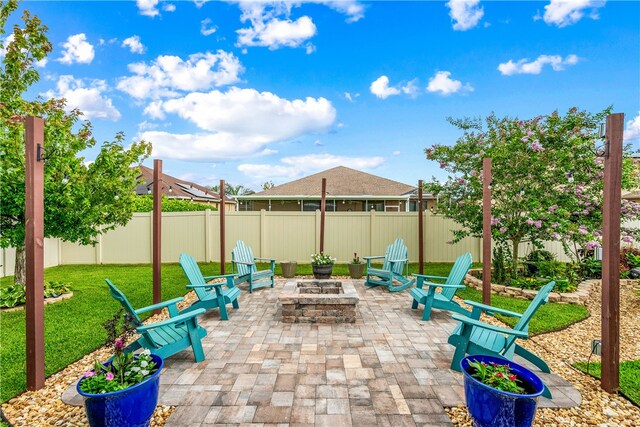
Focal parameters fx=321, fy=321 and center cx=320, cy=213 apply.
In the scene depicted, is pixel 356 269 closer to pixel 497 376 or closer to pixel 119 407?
pixel 497 376

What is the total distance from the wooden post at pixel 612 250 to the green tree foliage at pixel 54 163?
6.77 metres

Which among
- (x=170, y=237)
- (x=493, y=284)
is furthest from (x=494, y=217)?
(x=170, y=237)

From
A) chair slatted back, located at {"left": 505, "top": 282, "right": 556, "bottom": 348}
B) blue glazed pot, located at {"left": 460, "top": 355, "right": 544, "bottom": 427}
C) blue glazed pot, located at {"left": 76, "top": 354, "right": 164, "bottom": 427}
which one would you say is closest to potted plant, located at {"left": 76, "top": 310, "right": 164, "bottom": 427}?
blue glazed pot, located at {"left": 76, "top": 354, "right": 164, "bottom": 427}

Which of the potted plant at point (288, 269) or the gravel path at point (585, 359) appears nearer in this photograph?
the gravel path at point (585, 359)

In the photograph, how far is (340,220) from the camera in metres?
9.46

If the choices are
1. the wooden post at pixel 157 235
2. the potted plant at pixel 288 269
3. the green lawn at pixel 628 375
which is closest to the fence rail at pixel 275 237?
the potted plant at pixel 288 269

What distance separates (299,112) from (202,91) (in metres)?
4.09

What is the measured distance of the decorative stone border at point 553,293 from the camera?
555 cm

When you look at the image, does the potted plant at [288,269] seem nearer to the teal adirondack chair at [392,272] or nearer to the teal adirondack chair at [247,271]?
the teal adirondack chair at [247,271]

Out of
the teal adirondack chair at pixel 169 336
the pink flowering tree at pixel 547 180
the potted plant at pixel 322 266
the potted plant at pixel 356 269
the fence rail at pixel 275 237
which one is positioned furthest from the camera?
the fence rail at pixel 275 237

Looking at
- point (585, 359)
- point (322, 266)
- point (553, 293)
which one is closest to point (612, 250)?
point (585, 359)

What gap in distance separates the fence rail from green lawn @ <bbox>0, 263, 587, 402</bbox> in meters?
0.97

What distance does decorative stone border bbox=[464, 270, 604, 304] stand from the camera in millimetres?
5551

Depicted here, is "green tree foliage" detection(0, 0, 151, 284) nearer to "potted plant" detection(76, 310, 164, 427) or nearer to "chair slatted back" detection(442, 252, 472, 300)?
"potted plant" detection(76, 310, 164, 427)
